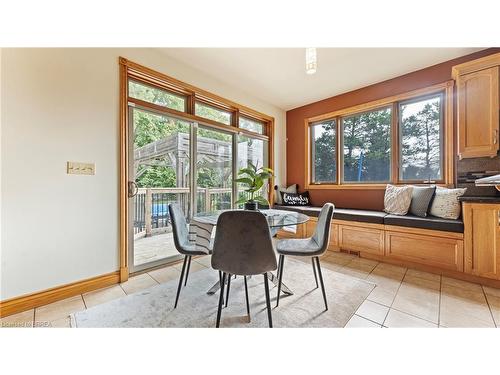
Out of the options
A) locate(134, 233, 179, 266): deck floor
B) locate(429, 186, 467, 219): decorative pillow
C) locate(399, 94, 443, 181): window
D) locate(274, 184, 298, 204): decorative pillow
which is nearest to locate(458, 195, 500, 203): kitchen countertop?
locate(429, 186, 467, 219): decorative pillow

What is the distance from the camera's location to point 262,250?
4.28 feet

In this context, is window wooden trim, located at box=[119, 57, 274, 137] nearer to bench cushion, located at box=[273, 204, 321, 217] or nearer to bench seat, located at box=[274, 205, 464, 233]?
bench cushion, located at box=[273, 204, 321, 217]

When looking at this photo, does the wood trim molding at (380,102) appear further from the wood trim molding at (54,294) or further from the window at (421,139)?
the wood trim molding at (54,294)

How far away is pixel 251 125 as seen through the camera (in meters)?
3.94

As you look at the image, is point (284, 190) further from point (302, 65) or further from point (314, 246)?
point (314, 246)

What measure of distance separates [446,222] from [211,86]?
355cm

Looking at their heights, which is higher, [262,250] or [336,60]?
[336,60]

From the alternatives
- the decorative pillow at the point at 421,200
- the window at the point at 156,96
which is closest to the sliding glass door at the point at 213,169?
the window at the point at 156,96

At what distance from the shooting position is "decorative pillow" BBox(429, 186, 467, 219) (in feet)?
7.67

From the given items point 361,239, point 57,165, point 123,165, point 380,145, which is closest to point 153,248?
point 123,165

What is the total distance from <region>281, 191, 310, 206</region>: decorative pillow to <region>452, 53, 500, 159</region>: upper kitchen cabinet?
90.9 inches

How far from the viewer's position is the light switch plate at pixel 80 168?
6.08 ft
